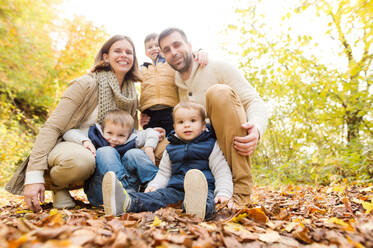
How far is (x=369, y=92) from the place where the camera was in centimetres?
357

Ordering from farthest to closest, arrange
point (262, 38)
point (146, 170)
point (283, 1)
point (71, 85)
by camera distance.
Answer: point (262, 38) < point (283, 1) < point (71, 85) < point (146, 170)

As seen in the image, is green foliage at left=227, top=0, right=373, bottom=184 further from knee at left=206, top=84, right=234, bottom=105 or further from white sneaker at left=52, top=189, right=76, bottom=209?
white sneaker at left=52, top=189, right=76, bottom=209

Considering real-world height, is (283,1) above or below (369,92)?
above

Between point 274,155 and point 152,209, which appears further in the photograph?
point 274,155

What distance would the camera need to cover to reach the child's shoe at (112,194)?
160 cm

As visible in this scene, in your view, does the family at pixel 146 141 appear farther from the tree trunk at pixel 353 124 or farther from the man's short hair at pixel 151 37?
the tree trunk at pixel 353 124

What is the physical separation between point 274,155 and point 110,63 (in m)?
4.13

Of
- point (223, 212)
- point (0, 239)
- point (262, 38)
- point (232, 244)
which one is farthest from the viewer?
point (262, 38)

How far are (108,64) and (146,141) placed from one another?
0.98m

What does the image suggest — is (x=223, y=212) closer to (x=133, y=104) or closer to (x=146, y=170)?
(x=146, y=170)

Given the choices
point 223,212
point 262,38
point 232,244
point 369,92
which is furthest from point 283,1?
point 232,244

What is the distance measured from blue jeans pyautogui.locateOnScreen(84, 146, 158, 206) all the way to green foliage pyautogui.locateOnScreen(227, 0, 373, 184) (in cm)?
243

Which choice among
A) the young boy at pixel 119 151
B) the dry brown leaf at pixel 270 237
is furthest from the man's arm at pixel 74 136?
the dry brown leaf at pixel 270 237

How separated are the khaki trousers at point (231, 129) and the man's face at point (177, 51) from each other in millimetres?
909
